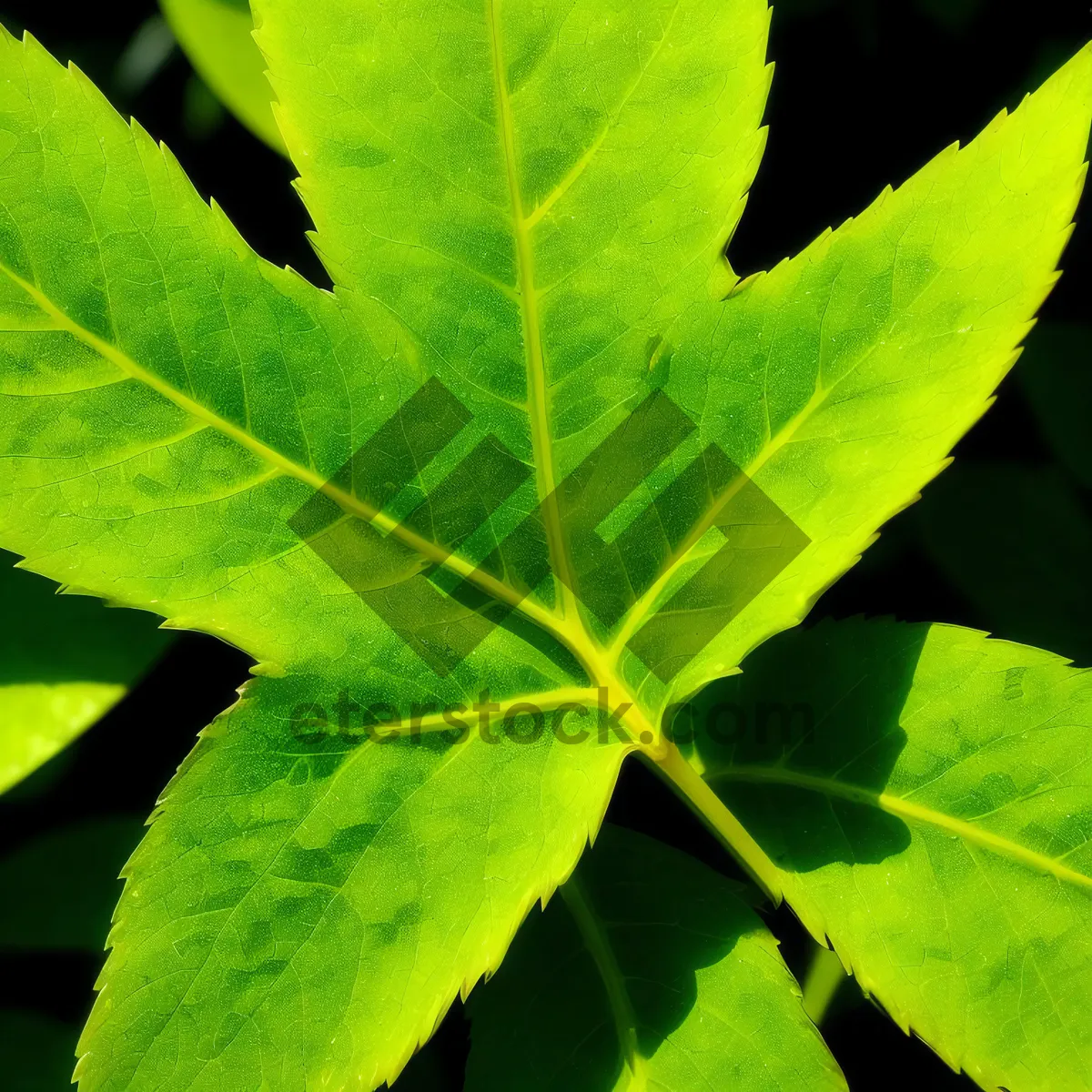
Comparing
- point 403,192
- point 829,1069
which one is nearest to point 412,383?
point 403,192

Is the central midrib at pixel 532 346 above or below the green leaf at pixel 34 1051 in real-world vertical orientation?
above

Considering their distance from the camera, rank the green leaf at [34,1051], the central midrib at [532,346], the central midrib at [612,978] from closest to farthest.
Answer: the central midrib at [532,346] → the central midrib at [612,978] → the green leaf at [34,1051]

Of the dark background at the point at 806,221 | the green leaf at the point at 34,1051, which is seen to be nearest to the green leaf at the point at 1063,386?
the dark background at the point at 806,221

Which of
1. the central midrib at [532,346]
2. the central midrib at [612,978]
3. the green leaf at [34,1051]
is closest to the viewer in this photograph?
the central midrib at [532,346]

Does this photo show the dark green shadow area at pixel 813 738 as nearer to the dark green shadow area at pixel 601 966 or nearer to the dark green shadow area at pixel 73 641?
the dark green shadow area at pixel 601 966

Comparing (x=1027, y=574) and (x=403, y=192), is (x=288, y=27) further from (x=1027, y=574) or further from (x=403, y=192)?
(x=1027, y=574)

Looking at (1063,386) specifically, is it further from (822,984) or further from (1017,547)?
(822,984)

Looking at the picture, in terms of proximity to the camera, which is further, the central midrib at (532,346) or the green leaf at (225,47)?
the green leaf at (225,47)
